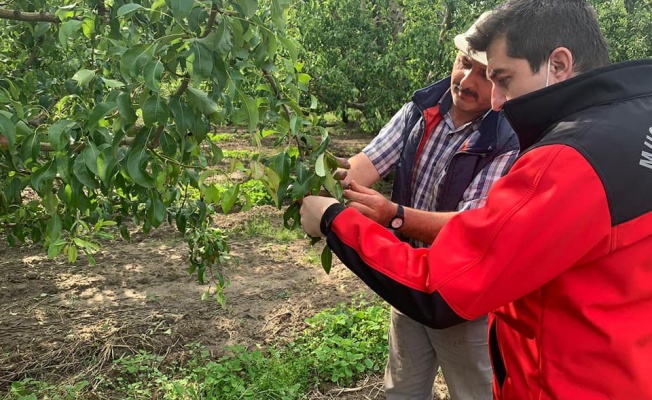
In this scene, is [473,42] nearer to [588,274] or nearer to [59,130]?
[588,274]

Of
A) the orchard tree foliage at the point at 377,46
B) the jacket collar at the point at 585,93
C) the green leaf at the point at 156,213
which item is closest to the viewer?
the jacket collar at the point at 585,93

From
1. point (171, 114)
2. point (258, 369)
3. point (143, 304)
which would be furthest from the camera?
point (143, 304)

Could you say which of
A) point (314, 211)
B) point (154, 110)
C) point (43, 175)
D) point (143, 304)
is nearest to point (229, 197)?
point (314, 211)

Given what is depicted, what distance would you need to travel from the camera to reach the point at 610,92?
1.29 metres

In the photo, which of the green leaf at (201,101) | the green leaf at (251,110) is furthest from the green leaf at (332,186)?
the green leaf at (201,101)

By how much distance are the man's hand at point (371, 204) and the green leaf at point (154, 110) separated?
0.81 meters

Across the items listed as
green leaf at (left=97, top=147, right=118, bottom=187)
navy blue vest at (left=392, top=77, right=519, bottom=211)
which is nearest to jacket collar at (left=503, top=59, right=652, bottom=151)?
navy blue vest at (left=392, top=77, right=519, bottom=211)

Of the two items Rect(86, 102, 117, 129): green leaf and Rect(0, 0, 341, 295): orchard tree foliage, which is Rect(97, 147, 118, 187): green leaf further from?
Rect(86, 102, 117, 129): green leaf

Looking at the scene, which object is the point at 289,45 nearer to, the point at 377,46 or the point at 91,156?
the point at 91,156

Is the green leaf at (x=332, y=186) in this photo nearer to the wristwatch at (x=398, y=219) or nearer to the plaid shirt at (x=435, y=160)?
the wristwatch at (x=398, y=219)

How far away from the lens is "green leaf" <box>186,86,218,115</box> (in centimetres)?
137

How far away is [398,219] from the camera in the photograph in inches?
86.4

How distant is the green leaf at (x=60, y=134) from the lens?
152 cm

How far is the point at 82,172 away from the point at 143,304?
331 cm
